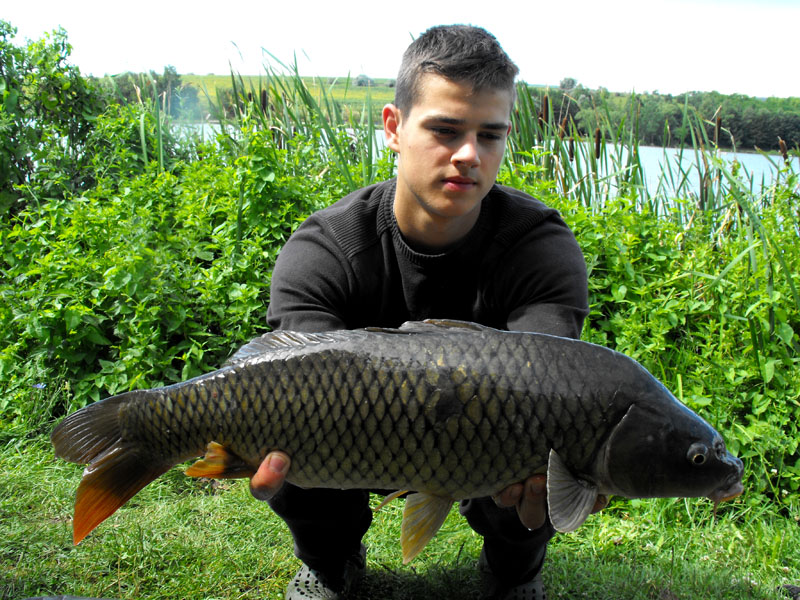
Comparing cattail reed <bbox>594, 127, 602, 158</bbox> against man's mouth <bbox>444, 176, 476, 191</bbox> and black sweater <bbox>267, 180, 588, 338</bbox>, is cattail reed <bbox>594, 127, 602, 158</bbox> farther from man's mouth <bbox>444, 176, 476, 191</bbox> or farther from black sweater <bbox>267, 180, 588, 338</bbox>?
man's mouth <bbox>444, 176, 476, 191</bbox>

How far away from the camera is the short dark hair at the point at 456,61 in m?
1.97

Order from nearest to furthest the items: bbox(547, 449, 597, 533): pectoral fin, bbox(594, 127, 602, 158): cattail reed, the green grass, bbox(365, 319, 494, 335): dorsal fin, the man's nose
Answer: bbox(547, 449, 597, 533): pectoral fin → bbox(365, 319, 494, 335): dorsal fin → the man's nose → the green grass → bbox(594, 127, 602, 158): cattail reed

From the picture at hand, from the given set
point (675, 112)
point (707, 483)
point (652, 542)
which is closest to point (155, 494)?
point (652, 542)

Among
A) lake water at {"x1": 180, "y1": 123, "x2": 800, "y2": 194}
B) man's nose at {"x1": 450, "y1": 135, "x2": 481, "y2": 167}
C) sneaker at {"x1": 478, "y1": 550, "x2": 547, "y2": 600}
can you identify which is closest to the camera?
man's nose at {"x1": 450, "y1": 135, "x2": 481, "y2": 167}

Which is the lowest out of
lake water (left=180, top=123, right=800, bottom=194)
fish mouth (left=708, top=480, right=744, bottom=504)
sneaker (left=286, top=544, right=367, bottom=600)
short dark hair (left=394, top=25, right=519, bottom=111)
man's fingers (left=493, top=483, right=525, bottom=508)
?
Result: sneaker (left=286, top=544, right=367, bottom=600)

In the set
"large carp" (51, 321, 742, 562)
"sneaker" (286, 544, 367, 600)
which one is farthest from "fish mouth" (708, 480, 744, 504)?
"sneaker" (286, 544, 367, 600)

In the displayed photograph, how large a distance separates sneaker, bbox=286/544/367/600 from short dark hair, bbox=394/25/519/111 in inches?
54.3

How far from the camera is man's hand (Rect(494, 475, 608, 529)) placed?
1.53m

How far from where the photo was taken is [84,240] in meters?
3.41

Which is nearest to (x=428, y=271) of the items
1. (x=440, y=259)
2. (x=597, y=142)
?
(x=440, y=259)

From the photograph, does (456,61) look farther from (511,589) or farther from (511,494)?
(511,589)

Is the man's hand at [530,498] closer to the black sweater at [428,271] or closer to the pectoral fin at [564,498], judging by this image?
the pectoral fin at [564,498]

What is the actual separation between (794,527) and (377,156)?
9.44 ft

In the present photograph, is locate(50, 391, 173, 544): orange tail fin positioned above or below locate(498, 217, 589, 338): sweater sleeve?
below
